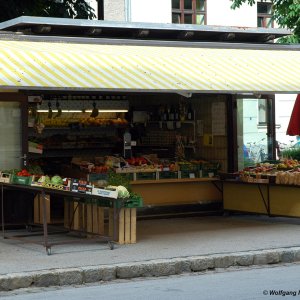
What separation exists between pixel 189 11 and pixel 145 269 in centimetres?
2277

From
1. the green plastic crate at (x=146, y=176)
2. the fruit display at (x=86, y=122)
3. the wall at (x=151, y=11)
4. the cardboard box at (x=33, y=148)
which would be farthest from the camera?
the wall at (x=151, y=11)

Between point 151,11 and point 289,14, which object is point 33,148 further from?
point 151,11

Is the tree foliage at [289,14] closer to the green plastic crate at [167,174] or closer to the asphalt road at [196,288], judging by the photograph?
the green plastic crate at [167,174]

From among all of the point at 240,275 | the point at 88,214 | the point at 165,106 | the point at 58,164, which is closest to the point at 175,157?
the point at 165,106

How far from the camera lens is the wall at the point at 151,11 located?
31219mm

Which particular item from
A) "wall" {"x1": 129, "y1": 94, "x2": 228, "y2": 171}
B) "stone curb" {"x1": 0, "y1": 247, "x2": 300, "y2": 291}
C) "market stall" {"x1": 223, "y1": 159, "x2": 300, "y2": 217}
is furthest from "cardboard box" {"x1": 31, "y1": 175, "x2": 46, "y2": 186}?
"wall" {"x1": 129, "y1": 94, "x2": 228, "y2": 171}

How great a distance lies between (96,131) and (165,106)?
70.8 inches

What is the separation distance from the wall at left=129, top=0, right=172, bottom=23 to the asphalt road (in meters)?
21.1

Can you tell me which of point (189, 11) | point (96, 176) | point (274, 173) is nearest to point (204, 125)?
point (274, 173)

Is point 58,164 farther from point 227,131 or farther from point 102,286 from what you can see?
point 102,286

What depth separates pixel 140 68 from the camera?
13.1 m

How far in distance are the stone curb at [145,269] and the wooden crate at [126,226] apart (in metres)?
1.68

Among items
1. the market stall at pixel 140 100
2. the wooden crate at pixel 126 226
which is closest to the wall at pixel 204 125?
the market stall at pixel 140 100

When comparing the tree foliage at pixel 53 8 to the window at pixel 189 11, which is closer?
the tree foliage at pixel 53 8
